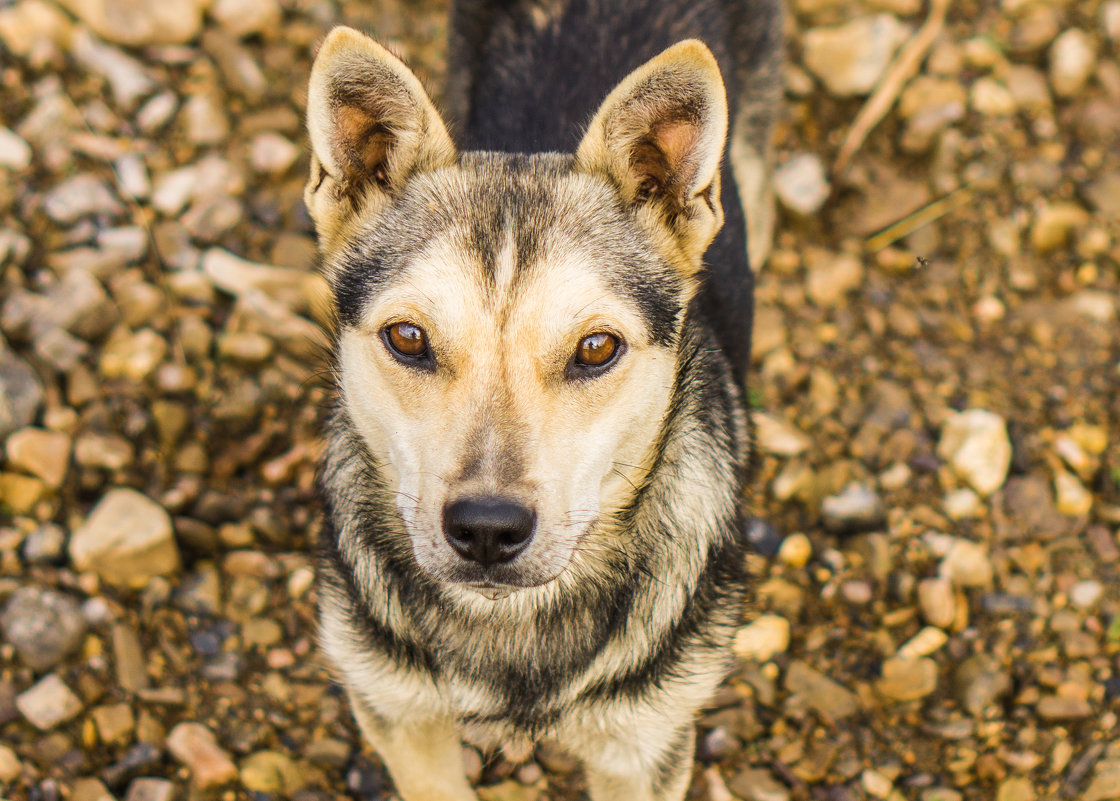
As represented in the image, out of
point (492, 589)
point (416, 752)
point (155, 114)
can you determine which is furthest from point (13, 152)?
point (492, 589)

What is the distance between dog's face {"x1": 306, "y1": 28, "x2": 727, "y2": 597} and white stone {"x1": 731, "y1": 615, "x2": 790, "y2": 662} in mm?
1365

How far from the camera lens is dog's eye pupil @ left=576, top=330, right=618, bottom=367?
2684 millimetres

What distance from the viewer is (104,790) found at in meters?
3.43

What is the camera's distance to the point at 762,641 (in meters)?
4.01

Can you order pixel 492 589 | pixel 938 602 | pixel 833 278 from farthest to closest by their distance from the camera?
pixel 833 278
pixel 938 602
pixel 492 589

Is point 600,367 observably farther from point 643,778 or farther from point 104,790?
point 104,790

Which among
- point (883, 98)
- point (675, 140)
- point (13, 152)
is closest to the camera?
point (675, 140)

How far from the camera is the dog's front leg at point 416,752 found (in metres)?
3.27

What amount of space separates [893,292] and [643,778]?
321cm

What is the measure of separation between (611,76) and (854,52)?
7.49ft

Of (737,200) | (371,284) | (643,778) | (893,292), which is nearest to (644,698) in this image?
(643,778)

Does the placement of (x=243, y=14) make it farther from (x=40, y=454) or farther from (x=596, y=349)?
(x=596, y=349)

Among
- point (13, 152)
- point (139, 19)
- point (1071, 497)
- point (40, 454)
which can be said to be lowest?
point (1071, 497)

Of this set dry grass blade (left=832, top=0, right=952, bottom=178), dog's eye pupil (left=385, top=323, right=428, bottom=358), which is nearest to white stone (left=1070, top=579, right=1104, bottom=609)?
dry grass blade (left=832, top=0, right=952, bottom=178)
